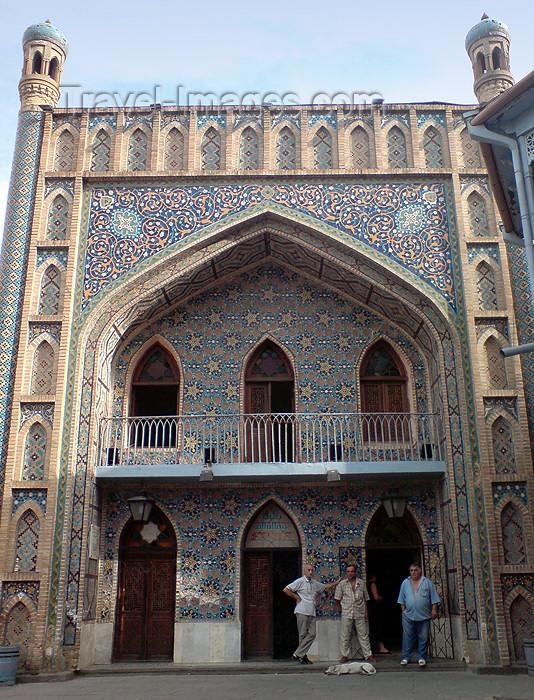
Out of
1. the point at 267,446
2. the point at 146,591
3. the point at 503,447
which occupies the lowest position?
the point at 146,591

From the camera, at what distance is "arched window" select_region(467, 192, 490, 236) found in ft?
36.3

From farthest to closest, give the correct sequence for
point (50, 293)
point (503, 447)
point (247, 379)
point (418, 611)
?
point (247, 379) → point (50, 293) → point (503, 447) → point (418, 611)

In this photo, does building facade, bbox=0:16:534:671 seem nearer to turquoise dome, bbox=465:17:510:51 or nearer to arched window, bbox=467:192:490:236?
arched window, bbox=467:192:490:236

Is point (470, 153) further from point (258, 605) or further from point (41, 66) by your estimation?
point (258, 605)

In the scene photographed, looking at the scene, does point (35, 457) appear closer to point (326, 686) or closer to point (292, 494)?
point (292, 494)

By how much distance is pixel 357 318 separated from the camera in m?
11.8

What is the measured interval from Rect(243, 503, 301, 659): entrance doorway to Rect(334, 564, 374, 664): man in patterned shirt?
1180 millimetres

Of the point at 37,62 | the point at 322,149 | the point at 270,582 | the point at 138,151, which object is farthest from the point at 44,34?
the point at 270,582

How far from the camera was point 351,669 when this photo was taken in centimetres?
906

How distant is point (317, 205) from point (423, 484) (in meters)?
4.37

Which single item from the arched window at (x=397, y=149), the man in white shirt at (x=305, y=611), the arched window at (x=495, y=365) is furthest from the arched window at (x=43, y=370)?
the arched window at (x=495, y=365)

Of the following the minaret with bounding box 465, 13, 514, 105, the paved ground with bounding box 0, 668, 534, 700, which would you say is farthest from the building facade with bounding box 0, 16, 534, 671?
the paved ground with bounding box 0, 668, 534, 700

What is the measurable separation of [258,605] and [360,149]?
22.9ft

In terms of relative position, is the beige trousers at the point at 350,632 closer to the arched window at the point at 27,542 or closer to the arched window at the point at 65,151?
the arched window at the point at 27,542
